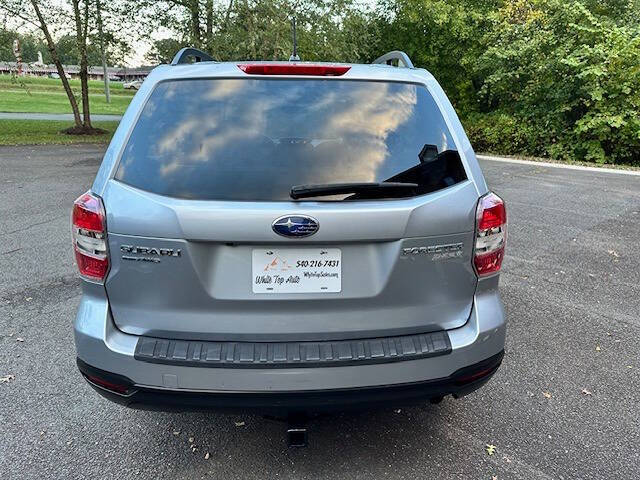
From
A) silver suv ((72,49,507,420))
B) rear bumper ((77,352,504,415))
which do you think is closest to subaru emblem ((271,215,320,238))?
silver suv ((72,49,507,420))

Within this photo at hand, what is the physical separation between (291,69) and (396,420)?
1.87m

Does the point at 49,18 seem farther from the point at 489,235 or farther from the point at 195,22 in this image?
the point at 489,235

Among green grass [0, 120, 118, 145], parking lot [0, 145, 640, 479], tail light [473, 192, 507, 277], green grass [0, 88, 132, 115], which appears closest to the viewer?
tail light [473, 192, 507, 277]

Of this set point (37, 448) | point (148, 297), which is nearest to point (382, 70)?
point (148, 297)

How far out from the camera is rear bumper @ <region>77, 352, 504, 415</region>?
1.91 metres

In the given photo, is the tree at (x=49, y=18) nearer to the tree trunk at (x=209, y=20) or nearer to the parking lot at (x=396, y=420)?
the tree trunk at (x=209, y=20)

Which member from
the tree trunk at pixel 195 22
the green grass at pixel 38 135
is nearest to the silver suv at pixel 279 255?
the green grass at pixel 38 135

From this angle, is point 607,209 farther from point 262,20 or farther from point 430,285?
point 262,20

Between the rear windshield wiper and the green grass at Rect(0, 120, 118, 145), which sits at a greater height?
the rear windshield wiper

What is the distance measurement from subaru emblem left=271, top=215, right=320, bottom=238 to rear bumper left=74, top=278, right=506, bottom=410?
1.69 ft

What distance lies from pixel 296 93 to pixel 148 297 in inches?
40.9

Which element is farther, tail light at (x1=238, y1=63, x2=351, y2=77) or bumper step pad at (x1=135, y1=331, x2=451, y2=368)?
tail light at (x1=238, y1=63, x2=351, y2=77)

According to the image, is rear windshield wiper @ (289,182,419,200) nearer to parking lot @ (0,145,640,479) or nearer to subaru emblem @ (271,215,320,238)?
subaru emblem @ (271,215,320,238)

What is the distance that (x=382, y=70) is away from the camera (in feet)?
7.59
